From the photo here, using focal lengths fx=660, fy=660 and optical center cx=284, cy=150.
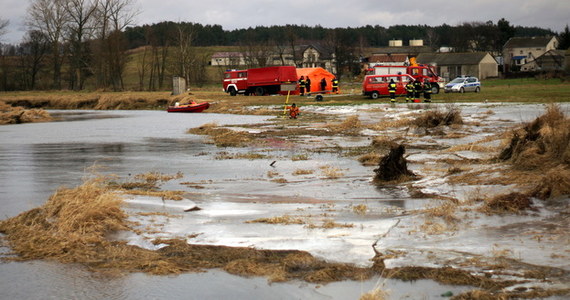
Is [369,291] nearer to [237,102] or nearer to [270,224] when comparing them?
[270,224]

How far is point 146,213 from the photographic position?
11.0m

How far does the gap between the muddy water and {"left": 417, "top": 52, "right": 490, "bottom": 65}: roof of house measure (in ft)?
252

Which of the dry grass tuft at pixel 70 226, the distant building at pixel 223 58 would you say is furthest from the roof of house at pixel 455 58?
the dry grass tuft at pixel 70 226

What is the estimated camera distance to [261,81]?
54.4 m

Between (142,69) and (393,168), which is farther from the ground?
(142,69)

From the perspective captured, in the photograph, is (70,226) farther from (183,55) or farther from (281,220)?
(183,55)

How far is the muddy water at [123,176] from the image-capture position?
7320 millimetres

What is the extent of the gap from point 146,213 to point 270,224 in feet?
7.55

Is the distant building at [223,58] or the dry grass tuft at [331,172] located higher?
the distant building at [223,58]

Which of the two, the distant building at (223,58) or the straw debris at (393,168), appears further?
the distant building at (223,58)

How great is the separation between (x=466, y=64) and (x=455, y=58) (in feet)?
A: 9.56

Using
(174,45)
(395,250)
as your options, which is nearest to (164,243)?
(395,250)

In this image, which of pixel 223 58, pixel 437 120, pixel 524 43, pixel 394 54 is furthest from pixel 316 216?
pixel 223 58

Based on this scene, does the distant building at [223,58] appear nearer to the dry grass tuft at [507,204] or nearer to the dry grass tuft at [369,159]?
the dry grass tuft at [369,159]
